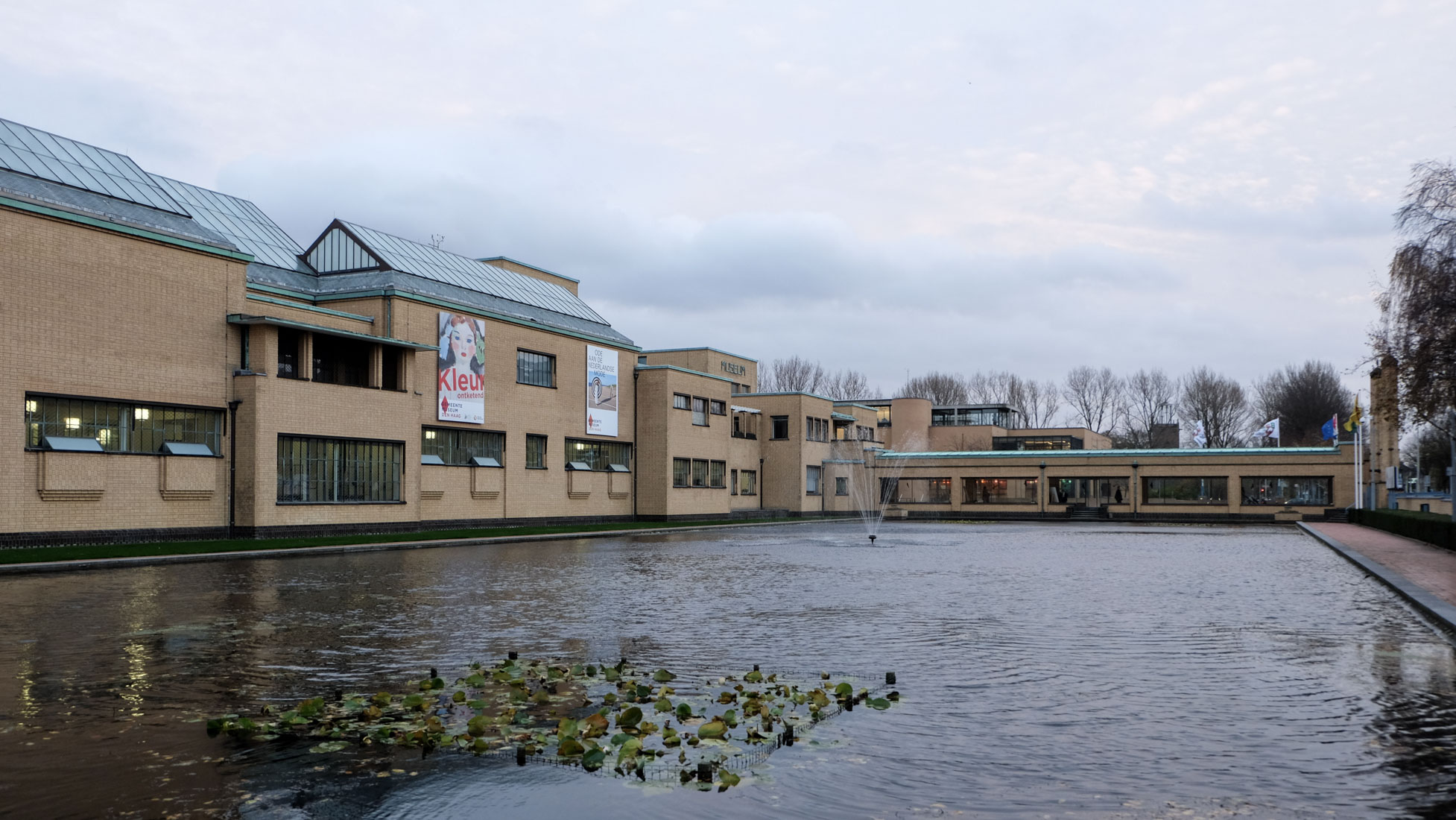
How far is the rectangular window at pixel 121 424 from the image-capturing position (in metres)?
30.0

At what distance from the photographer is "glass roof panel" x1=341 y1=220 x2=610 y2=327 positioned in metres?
48.6

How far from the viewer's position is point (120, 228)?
105 feet

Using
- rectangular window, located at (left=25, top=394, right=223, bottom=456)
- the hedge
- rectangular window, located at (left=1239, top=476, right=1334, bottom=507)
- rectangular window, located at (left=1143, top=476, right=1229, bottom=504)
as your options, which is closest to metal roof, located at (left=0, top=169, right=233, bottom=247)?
rectangular window, located at (left=25, top=394, right=223, bottom=456)

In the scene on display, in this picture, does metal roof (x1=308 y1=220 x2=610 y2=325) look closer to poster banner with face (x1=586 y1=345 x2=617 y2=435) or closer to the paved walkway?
poster banner with face (x1=586 y1=345 x2=617 y2=435)

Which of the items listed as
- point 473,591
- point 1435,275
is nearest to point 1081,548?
point 1435,275

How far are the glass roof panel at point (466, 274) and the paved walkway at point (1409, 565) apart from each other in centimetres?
3784

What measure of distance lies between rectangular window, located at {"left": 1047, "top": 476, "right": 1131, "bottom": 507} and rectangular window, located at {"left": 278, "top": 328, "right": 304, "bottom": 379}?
59.3 m

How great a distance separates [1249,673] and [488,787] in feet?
27.1

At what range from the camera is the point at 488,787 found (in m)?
6.85

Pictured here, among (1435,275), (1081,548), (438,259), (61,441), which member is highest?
(438,259)

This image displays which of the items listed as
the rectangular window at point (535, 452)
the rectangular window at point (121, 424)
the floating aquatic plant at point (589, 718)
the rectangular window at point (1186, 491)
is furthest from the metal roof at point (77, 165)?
the rectangular window at point (1186, 491)

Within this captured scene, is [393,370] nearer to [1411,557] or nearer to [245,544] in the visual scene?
[245,544]

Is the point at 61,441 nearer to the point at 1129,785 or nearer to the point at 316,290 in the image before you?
the point at 316,290

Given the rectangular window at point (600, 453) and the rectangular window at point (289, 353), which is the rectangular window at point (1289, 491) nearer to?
the rectangular window at point (600, 453)
